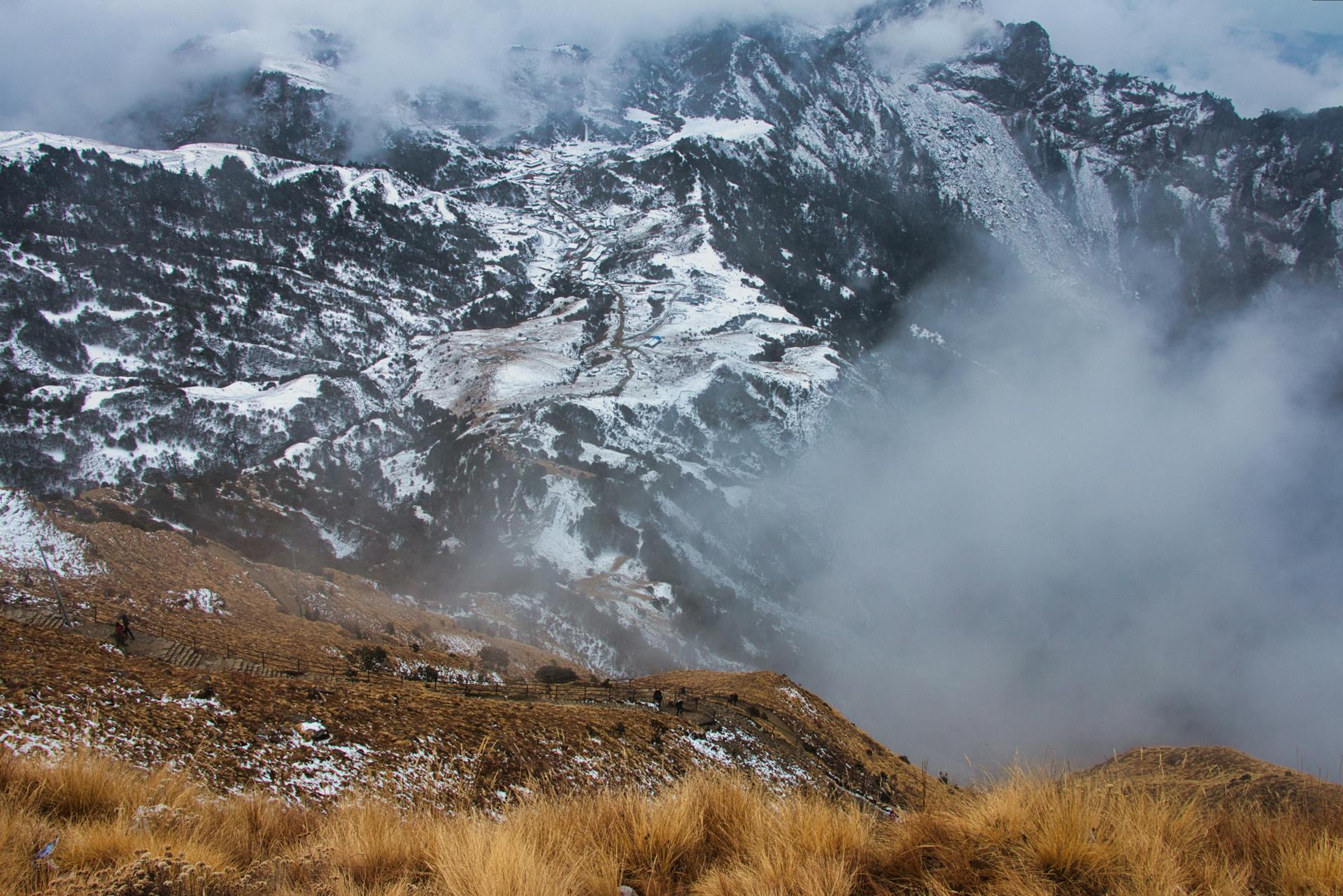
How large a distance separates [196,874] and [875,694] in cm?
9765

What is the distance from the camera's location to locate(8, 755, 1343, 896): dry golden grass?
3.90 meters

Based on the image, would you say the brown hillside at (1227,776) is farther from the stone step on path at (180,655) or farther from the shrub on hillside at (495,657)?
the shrub on hillside at (495,657)

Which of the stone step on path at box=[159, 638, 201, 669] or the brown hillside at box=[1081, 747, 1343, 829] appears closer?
the brown hillside at box=[1081, 747, 1343, 829]

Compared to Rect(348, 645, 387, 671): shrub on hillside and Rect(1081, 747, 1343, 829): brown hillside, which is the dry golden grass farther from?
Rect(348, 645, 387, 671): shrub on hillside

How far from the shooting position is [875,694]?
92062 millimetres

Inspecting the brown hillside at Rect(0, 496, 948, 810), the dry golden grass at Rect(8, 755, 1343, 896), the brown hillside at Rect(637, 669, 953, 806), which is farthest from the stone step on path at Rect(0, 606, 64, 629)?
the brown hillside at Rect(637, 669, 953, 806)

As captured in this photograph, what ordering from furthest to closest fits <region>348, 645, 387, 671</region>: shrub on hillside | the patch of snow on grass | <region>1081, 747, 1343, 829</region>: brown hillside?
1. the patch of snow on grass
2. <region>348, 645, 387, 671</region>: shrub on hillside
3. <region>1081, 747, 1343, 829</region>: brown hillside

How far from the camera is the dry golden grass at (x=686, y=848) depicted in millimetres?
3896

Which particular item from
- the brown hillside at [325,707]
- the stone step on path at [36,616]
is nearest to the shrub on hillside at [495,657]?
the brown hillside at [325,707]

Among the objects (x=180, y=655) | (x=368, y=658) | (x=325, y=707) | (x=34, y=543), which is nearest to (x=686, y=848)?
(x=325, y=707)

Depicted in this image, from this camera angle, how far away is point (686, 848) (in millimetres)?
4746

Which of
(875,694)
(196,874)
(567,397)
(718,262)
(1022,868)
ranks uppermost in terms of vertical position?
(718,262)

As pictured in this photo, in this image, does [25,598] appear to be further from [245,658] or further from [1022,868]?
[1022,868]

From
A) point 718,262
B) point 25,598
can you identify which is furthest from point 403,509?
point 718,262
